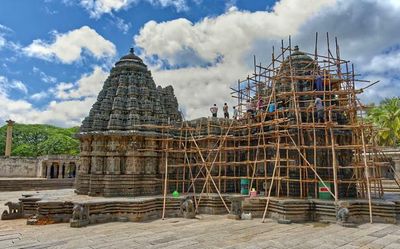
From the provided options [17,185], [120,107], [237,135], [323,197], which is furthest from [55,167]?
[323,197]

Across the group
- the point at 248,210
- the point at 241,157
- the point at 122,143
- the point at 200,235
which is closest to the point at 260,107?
the point at 241,157

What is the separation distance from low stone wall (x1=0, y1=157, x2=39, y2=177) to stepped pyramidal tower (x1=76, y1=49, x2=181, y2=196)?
94.5 feet

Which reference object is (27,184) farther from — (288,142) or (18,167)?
(288,142)

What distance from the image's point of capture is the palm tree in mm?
31045

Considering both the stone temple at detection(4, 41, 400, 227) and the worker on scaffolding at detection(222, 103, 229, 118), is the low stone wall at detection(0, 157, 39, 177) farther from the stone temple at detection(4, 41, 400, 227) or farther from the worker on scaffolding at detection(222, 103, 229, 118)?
the worker on scaffolding at detection(222, 103, 229, 118)

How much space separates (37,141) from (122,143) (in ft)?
184

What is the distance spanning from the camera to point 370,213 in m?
11.6

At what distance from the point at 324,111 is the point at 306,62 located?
4.69 metres

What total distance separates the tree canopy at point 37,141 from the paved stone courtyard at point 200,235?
134 feet

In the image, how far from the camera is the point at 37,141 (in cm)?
6331

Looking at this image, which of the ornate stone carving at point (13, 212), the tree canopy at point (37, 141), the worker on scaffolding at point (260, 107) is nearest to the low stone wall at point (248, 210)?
the ornate stone carving at point (13, 212)

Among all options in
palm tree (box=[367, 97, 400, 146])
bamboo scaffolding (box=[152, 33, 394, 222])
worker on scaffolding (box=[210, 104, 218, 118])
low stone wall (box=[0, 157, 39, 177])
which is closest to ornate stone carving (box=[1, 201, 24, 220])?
bamboo scaffolding (box=[152, 33, 394, 222])

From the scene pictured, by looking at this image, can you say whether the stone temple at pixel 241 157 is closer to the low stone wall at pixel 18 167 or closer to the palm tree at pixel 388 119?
the palm tree at pixel 388 119

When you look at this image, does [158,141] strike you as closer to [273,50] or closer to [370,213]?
[273,50]
